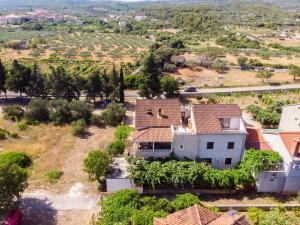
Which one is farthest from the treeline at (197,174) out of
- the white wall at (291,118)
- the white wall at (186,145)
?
the white wall at (291,118)

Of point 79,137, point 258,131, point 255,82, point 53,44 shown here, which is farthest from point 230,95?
point 53,44

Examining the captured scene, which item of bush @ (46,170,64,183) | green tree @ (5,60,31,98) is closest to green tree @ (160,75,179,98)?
green tree @ (5,60,31,98)

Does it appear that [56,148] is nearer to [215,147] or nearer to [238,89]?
[215,147]

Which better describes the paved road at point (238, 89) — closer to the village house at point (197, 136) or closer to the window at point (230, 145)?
the village house at point (197, 136)

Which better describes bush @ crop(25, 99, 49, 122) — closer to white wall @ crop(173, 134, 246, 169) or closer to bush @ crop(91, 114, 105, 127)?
bush @ crop(91, 114, 105, 127)

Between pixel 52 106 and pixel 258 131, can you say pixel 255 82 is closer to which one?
pixel 258 131

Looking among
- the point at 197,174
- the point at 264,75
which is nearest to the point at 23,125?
the point at 197,174
